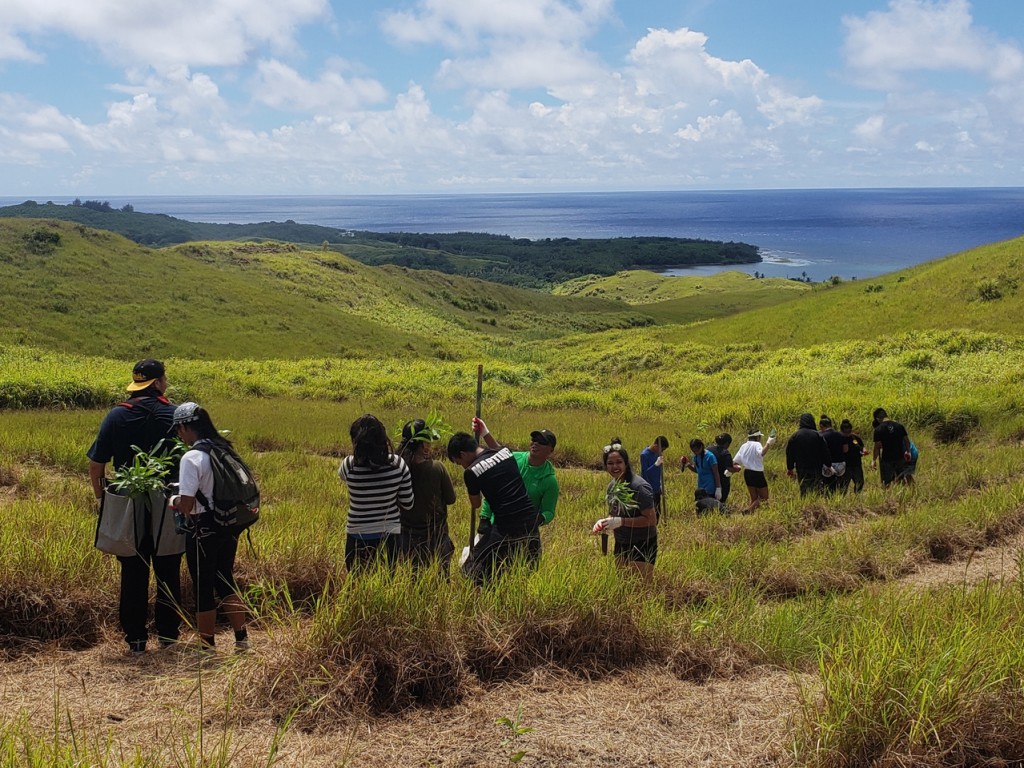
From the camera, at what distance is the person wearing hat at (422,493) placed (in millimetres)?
6160

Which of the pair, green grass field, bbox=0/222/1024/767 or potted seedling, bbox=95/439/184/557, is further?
potted seedling, bbox=95/439/184/557

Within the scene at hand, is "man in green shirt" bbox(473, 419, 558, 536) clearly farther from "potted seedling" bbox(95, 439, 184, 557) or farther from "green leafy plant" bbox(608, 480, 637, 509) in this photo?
"potted seedling" bbox(95, 439, 184, 557)

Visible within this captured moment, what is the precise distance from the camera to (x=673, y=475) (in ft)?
48.9

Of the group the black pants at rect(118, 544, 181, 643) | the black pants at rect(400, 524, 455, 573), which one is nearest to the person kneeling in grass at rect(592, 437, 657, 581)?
the black pants at rect(400, 524, 455, 573)

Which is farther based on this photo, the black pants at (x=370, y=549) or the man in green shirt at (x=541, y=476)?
the man in green shirt at (x=541, y=476)

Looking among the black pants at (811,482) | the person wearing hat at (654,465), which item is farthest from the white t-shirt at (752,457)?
the person wearing hat at (654,465)

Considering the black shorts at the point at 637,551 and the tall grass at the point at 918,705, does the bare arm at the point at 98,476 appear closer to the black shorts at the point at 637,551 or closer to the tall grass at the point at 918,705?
the black shorts at the point at 637,551

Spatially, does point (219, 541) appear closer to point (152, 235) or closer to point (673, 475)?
point (673, 475)

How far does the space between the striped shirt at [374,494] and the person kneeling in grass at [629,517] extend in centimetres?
186

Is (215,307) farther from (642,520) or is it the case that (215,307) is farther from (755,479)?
(642,520)

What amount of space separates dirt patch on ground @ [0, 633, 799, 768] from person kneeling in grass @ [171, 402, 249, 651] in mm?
392

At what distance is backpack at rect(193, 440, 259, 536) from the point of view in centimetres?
502

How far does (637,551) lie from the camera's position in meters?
6.68

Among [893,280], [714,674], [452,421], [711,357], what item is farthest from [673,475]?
[893,280]
